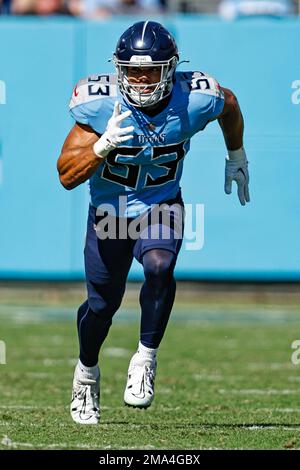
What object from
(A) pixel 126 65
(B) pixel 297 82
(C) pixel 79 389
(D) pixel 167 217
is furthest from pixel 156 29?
(B) pixel 297 82

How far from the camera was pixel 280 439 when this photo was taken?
14.1 feet

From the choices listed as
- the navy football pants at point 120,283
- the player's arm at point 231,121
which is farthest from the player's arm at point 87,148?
the player's arm at point 231,121

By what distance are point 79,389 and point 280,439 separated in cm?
95

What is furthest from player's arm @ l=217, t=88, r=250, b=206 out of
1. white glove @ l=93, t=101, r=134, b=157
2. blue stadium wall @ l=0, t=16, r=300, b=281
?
blue stadium wall @ l=0, t=16, r=300, b=281

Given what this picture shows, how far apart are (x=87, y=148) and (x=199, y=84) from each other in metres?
0.56

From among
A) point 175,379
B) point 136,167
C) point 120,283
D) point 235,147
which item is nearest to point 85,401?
point 120,283

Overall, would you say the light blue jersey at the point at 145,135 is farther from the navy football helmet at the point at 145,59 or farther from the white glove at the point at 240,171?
the white glove at the point at 240,171

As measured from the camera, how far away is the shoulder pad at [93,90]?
15.0 feet

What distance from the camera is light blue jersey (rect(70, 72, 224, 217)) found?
4.58 metres

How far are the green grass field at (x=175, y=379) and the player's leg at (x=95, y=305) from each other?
4.2 inches

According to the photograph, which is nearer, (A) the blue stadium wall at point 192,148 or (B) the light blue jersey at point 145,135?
(B) the light blue jersey at point 145,135

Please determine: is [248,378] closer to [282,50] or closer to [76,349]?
[76,349]

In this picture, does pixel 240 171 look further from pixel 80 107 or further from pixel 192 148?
pixel 192 148

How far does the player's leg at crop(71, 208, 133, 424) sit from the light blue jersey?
148 mm
